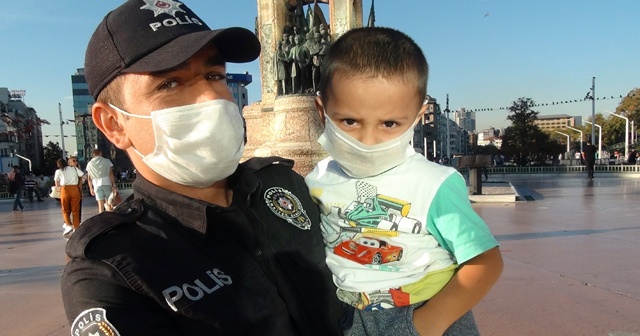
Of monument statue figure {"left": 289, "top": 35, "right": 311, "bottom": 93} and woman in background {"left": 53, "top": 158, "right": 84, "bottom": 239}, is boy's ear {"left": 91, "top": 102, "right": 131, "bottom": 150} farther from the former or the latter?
monument statue figure {"left": 289, "top": 35, "right": 311, "bottom": 93}

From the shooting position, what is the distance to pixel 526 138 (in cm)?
2973

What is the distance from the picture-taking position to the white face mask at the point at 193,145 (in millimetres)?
1381

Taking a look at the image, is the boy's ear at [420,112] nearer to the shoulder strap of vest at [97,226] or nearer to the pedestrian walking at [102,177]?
the shoulder strap of vest at [97,226]

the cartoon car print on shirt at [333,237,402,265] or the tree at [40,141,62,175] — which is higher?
the tree at [40,141,62,175]

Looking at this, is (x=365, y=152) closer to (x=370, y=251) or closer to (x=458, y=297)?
(x=370, y=251)

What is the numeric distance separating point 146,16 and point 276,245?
77 cm

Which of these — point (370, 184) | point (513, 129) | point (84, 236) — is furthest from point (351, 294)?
point (513, 129)

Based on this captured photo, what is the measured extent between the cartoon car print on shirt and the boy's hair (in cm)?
50

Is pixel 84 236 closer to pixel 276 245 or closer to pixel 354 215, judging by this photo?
pixel 276 245

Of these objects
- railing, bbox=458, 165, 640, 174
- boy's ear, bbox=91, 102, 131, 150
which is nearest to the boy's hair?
boy's ear, bbox=91, 102, 131, 150

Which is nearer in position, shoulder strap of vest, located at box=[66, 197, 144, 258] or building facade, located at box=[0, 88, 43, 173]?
shoulder strap of vest, located at box=[66, 197, 144, 258]

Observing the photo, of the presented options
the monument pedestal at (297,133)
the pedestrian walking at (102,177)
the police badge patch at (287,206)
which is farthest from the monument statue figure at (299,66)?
the police badge patch at (287,206)

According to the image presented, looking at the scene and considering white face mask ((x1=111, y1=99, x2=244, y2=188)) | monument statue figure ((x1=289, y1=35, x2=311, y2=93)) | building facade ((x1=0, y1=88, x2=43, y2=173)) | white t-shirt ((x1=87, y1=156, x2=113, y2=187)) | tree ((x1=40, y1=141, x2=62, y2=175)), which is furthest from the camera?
building facade ((x1=0, y1=88, x2=43, y2=173))

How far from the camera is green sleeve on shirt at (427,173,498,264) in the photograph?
50.0 inches
